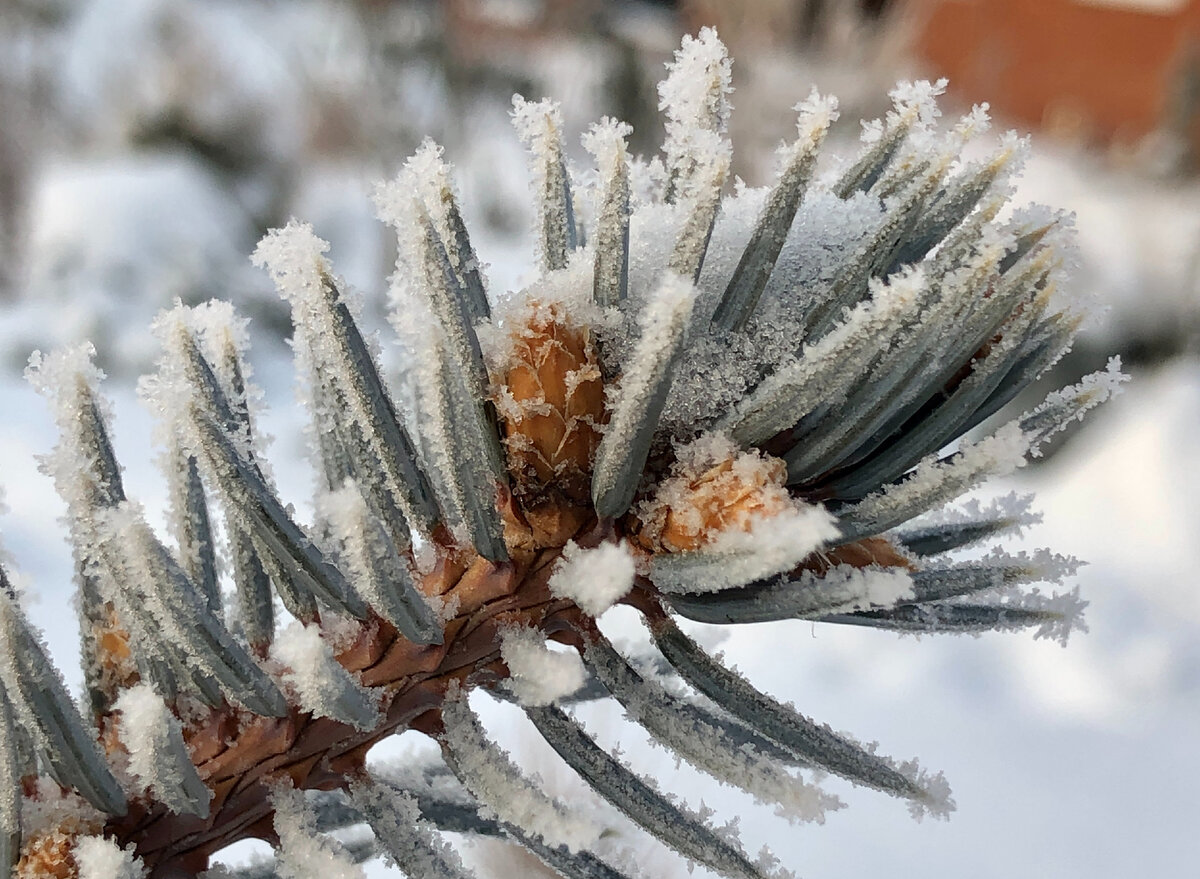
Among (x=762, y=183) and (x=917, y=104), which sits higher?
(x=762, y=183)

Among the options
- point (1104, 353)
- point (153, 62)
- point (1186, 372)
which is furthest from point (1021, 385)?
point (153, 62)

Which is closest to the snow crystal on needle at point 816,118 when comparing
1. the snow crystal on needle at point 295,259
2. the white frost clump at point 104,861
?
the snow crystal on needle at point 295,259

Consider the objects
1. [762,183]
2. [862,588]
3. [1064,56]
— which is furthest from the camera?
[1064,56]

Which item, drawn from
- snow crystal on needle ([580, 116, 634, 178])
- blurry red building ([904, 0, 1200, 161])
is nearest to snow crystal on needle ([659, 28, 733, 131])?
snow crystal on needle ([580, 116, 634, 178])

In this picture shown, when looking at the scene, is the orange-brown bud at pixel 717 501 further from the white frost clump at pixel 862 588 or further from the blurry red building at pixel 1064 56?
the blurry red building at pixel 1064 56

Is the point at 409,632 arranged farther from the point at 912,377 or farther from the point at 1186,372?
the point at 1186,372

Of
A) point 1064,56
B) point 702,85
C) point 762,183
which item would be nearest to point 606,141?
point 702,85

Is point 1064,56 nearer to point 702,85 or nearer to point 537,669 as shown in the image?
point 702,85
